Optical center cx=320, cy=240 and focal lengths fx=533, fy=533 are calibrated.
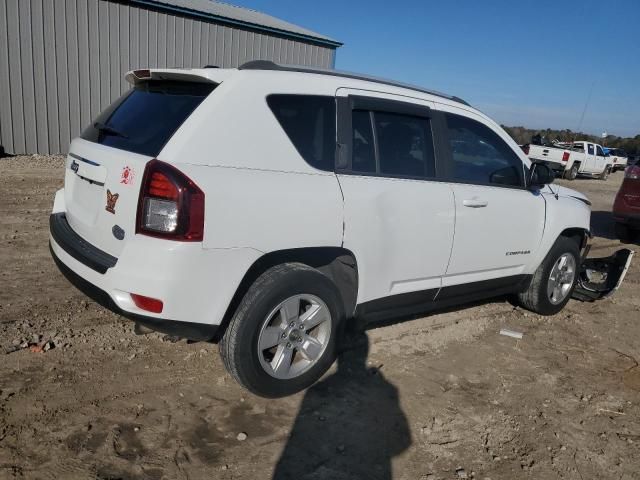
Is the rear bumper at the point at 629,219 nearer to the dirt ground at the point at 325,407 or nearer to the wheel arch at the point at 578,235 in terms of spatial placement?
the wheel arch at the point at 578,235

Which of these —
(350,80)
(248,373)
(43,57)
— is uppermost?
(43,57)

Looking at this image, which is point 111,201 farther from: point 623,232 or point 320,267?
point 623,232

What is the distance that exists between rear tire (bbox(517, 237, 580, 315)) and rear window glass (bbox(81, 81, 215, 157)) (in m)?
3.53

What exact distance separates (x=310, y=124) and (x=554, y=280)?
10.5 ft

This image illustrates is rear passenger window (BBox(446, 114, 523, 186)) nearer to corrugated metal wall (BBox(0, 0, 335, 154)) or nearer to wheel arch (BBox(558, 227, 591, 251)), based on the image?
wheel arch (BBox(558, 227, 591, 251))

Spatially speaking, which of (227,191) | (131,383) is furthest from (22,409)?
(227,191)

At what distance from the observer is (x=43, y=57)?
1205 centimetres

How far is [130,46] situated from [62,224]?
1113 cm

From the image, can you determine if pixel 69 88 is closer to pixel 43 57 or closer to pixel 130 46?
pixel 43 57

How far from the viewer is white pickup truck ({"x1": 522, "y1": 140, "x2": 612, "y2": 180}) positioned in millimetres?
23297

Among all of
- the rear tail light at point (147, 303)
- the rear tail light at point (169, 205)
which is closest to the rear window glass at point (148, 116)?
the rear tail light at point (169, 205)

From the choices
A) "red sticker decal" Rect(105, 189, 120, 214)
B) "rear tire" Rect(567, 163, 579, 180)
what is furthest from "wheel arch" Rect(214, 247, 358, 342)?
"rear tire" Rect(567, 163, 579, 180)

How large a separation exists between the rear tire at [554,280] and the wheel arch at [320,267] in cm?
233

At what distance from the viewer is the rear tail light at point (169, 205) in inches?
104
